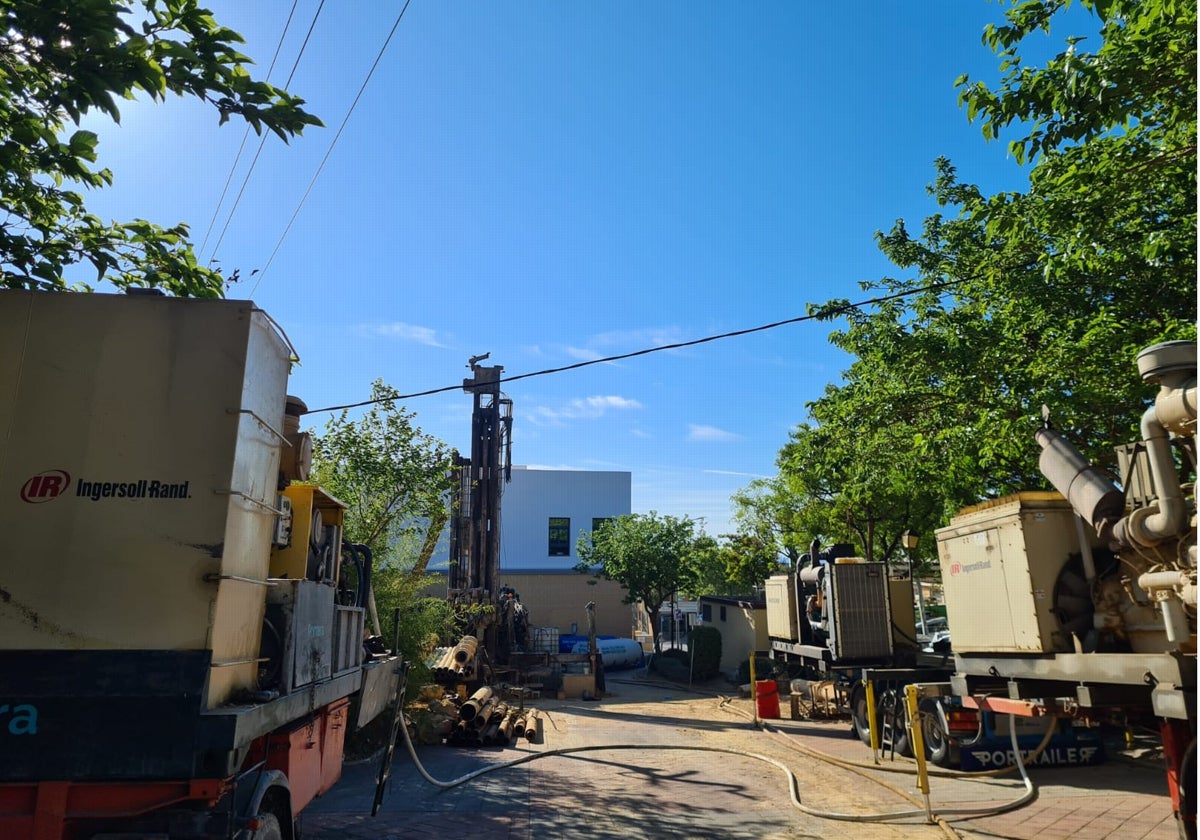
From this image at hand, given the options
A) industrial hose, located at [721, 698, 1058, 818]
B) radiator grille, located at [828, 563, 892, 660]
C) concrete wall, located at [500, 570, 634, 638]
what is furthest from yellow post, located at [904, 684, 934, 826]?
concrete wall, located at [500, 570, 634, 638]

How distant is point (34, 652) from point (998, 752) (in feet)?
35.3

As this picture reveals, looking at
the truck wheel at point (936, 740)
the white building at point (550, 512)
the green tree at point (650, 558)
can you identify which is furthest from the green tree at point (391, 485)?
the white building at point (550, 512)

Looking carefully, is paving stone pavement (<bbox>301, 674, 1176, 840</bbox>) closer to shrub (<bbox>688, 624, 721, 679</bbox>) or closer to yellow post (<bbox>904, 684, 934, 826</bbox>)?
yellow post (<bbox>904, 684, 934, 826</bbox>)

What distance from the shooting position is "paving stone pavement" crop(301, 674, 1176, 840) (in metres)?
7.56

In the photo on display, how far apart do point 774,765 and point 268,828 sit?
8.07m

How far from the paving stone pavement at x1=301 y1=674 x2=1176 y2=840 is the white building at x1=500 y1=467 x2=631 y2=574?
3487cm

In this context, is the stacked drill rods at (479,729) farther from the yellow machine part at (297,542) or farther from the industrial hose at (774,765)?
the yellow machine part at (297,542)

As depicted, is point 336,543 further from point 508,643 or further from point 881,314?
point 508,643

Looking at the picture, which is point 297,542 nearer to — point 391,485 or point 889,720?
point 889,720

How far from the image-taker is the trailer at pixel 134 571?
3.56 m

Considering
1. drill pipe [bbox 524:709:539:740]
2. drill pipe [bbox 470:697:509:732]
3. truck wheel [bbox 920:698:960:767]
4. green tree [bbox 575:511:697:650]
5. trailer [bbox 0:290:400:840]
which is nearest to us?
trailer [bbox 0:290:400:840]

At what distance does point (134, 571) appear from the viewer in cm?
374

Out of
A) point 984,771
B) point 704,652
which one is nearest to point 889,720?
point 984,771

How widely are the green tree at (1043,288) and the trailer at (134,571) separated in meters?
6.29
